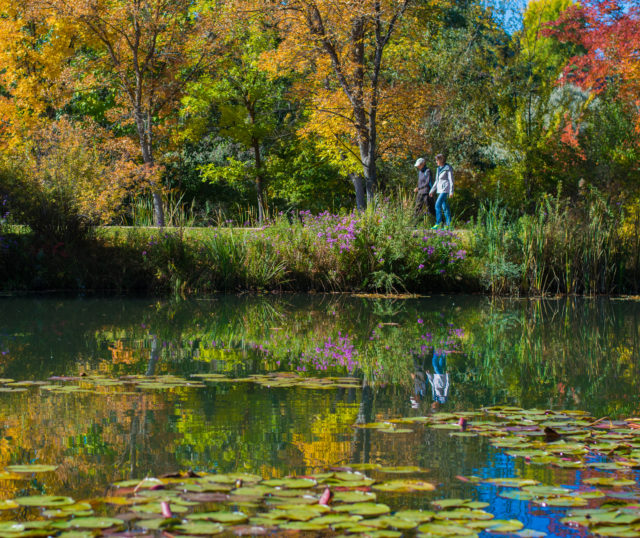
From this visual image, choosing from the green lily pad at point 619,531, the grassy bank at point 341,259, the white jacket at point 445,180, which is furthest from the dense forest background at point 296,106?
the green lily pad at point 619,531

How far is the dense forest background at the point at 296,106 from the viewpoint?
16094 mm

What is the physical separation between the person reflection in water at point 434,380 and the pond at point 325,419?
0.02 metres

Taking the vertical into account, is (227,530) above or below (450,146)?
below

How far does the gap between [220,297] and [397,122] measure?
8195mm

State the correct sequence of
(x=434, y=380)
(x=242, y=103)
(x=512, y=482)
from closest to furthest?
(x=512, y=482)
(x=434, y=380)
(x=242, y=103)

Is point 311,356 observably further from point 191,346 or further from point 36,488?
point 36,488

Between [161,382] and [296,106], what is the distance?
2414 cm

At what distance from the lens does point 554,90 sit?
25.9m

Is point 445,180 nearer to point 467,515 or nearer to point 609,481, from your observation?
point 609,481

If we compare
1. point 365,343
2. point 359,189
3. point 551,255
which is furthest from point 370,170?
point 365,343

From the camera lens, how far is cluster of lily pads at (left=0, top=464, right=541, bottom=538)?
263 cm

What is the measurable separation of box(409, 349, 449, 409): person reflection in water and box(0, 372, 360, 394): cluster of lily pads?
0.45m

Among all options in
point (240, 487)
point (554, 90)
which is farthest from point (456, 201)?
point (240, 487)

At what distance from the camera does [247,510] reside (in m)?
2.83
